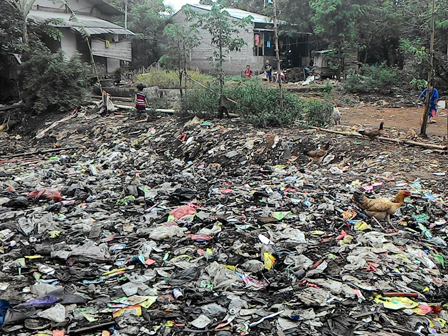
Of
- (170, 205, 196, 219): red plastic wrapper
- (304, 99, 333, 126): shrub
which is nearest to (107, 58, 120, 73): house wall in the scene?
(304, 99, 333, 126): shrub

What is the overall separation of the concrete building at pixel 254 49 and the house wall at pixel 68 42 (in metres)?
6.37

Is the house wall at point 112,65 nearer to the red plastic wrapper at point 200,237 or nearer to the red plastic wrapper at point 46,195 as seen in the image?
the red plastic wrapper at point 46,195

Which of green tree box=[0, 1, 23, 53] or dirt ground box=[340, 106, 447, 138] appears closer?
dirt ground box=[340, 106, 447, 138]

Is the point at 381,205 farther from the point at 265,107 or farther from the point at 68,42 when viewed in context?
the point at 68,42

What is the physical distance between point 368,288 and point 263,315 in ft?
3.13

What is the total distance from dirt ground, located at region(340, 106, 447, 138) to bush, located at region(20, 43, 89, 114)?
8584mm

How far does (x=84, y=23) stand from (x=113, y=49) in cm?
188

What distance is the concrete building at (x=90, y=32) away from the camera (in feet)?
54.7

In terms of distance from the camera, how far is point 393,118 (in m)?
12.4

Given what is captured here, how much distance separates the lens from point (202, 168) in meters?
7.70

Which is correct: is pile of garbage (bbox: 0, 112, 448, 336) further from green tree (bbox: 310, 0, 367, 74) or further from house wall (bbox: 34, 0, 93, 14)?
green tree (bbox: 310, 0, 367, 74)

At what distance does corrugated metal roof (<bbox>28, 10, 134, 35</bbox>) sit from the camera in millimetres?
15980

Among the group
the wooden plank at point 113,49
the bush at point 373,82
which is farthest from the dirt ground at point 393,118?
the wooden plank at point 113,49

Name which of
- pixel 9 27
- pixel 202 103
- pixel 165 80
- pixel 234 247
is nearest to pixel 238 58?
pixel 165 80
